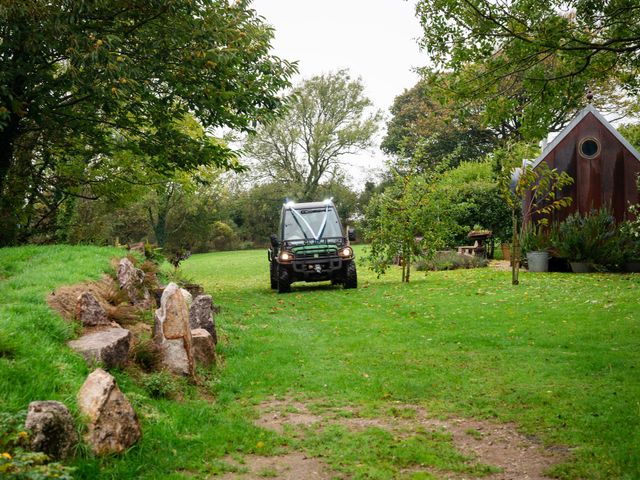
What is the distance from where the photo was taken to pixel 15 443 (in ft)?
12.0

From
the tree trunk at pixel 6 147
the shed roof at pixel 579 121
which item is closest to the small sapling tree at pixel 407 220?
the shed roof at pixel 579 121

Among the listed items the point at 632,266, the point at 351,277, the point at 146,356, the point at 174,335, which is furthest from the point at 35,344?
the point at 632,266

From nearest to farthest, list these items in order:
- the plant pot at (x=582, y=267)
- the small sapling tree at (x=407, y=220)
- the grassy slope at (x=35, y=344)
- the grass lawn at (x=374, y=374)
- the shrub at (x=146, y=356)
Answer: the grassy slope at (x=35, y=344) < the grass lawn at (x=374, y=374) < the shrub at (x=146, y=356) < the small sapling tree at (x=407, y=220) < the plant pot at (x=582, y=267)

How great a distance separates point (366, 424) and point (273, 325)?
5644 millimetres

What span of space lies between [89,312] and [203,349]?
142 centimetres

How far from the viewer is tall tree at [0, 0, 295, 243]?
11.9 meters

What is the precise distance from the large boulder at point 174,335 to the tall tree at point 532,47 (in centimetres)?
536

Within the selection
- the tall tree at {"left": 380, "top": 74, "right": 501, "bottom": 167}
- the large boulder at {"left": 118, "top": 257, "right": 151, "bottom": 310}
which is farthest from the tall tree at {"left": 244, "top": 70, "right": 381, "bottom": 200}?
the large boulder at {"left": 118, "top": 257, "right": 151, "bottom": 310}

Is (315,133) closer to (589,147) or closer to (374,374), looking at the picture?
(589,147)

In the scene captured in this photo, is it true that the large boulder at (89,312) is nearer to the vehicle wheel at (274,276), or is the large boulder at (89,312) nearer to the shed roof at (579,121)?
the vehicle wheel at (274,276)

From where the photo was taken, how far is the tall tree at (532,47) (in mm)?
8344

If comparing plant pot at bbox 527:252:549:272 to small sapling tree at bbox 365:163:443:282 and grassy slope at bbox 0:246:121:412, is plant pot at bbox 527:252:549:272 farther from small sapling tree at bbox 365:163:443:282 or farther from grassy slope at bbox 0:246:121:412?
grassy slope at bbox 0:246:121:412

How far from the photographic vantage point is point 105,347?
5973 mm

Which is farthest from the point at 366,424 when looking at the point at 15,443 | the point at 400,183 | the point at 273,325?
the point at 400,183
